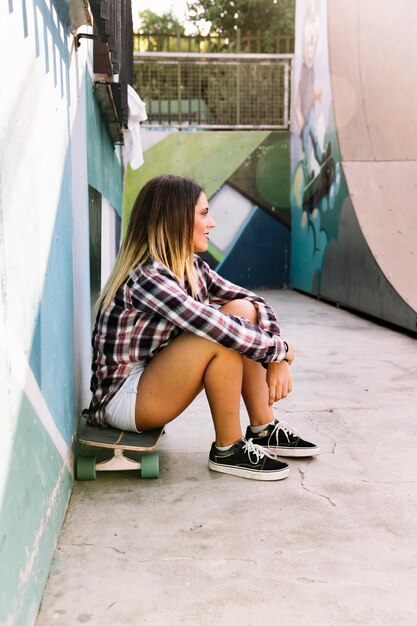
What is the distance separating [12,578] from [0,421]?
31 cm

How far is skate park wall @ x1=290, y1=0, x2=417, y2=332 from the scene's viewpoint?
487 centimetres

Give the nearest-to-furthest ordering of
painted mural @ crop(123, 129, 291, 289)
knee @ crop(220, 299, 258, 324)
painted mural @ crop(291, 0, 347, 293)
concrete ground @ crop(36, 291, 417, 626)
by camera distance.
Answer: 1. concrete ground @ crop(36, 291, 417, 626)
2. knee @ crop(220, 299, 258, 324)
3. painted mural @ crop(291, 0, 347, 293)
4. painted mural @ crop(123, 129, 291, 289)

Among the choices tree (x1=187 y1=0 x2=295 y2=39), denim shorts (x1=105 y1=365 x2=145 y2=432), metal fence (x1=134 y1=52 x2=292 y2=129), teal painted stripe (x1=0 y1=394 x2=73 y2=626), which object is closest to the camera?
teal painted stripe (x1=0 y1=394 x2=73 y2=626)

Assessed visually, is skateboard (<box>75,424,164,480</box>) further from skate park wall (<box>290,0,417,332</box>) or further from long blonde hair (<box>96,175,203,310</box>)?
skate park wall (<box>290,0,417,332</box>)

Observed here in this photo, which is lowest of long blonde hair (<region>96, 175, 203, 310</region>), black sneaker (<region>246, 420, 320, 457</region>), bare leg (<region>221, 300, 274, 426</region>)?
black sneaker (<region>246, 420, 320, 457</region>)

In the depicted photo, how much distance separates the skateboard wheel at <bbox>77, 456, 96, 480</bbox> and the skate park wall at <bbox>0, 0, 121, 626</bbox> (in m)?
0.06

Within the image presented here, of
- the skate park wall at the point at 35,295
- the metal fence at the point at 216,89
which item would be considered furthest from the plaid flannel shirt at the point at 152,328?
the metal fence at the point at 216,89

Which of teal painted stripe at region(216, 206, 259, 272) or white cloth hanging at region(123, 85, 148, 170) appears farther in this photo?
teal painted stripe at region(216, 206, 259, 272)

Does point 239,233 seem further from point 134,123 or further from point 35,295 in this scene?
point 35,295

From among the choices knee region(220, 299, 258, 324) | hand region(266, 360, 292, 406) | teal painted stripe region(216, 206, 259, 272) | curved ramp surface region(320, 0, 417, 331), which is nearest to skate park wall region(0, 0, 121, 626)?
knee region(220, 299, 258, 324)

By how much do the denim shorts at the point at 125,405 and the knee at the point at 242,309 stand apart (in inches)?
16.6

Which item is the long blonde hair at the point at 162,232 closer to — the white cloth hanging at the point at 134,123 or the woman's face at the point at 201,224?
the woman's face at the point at 201,224

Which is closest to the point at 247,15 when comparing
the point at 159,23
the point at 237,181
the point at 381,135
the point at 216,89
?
the point at 159,23

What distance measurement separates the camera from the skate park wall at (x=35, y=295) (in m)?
1.17
